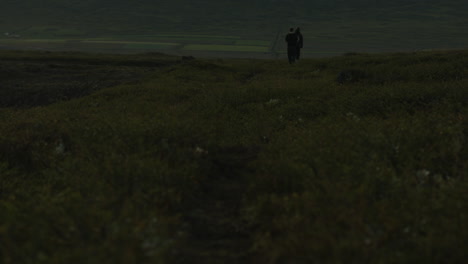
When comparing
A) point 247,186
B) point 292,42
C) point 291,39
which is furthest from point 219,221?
point 292,42

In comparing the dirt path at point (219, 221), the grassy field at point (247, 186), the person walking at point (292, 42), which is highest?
the person walking at point (292, 42)

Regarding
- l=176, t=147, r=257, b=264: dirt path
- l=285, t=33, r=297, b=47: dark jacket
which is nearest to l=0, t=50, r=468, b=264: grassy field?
l=176, t=147, r=257, b=264: dirt path

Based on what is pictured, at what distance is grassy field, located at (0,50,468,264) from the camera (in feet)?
18.3

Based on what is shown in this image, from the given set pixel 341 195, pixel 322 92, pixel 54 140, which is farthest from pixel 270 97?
pixel 341 195

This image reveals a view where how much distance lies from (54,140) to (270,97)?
9.03m

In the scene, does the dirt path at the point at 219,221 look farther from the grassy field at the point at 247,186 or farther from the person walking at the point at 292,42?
the person walking at the point at 292,42

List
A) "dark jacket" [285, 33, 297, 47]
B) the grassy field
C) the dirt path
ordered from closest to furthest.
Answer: the grassy field
the dirt path
"dark jacket" [285, 33, 297, 47]

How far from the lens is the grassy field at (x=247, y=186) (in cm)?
557

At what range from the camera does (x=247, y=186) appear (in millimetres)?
8828

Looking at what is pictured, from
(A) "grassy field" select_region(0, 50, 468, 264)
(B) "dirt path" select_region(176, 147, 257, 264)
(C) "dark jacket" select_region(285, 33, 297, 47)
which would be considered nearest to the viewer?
(A) "grassy field" select_region(0, 50, 468, 264)

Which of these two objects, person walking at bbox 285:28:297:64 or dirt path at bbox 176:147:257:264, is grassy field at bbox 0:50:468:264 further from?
person walking at bbox 285:28:297:64

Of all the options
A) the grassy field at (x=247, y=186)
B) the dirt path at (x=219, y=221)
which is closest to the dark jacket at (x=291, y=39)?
the grassy field at (x=247, y=186)

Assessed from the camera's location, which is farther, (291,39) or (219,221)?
(291,39)

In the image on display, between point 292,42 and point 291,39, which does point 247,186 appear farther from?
point 292,42
